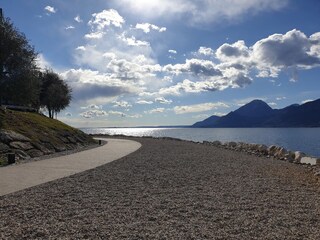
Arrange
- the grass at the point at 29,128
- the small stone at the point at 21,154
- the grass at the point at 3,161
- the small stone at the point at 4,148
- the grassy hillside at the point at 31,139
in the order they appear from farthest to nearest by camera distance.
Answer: the grass at the point at 29,128
the grassy hillside at the point at 31,139
the small stone at the point at 21,154
the small stone at the point at 4,148
the grass at the point at 3,161

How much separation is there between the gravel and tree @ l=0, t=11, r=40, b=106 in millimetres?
23601

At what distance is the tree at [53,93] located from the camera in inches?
2835

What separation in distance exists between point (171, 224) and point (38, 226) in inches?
124

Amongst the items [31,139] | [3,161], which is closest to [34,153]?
[31,139]

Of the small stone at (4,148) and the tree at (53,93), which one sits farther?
the tree at (53,93)

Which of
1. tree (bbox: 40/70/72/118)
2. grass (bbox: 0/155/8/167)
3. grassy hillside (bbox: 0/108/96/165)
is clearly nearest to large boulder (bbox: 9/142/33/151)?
grassy hillside (bbox: 0/108/96/165)

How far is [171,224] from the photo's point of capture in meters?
8.41

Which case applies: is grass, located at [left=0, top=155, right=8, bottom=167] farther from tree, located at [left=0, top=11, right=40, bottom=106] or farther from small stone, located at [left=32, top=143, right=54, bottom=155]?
tree, located at [left=0, top=11, right=40, bottom=106]

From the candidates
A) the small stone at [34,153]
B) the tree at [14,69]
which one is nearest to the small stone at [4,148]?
the small stone at [34,153]

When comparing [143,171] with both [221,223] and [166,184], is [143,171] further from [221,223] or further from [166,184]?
[221,223]

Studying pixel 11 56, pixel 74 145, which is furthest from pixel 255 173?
pixel 11 56

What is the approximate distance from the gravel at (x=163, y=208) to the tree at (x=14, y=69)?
77.4ft

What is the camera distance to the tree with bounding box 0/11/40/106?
36.0 meters

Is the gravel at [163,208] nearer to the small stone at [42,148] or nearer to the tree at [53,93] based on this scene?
the small stone at [42,148]
